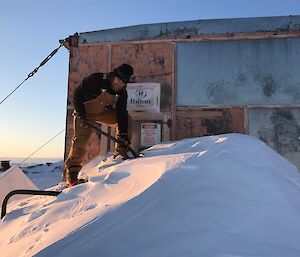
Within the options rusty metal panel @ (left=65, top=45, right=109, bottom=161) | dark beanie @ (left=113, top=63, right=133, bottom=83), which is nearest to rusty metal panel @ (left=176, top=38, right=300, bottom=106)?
rusty metal panel @ (left=65, top=45, right=109, bottom=161)

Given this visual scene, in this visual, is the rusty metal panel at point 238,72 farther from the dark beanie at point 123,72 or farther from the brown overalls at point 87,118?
the dark beanie at point 123,72

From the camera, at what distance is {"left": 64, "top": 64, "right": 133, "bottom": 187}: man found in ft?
15.5

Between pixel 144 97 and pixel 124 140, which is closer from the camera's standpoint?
pixel 124 140

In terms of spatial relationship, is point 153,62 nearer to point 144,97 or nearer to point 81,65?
point 144,97

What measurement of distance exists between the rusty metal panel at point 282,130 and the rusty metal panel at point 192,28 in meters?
1.44

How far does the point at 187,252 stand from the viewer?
1.74 m

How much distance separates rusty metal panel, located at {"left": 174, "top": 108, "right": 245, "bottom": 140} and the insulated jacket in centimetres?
172

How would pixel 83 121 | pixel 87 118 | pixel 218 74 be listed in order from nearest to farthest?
pixel 83 121 < pixel 87 118 < pixel 218 74

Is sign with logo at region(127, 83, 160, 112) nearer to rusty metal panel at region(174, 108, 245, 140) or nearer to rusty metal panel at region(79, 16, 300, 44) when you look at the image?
rusty metal panel at region(174, 108, 245, 140)

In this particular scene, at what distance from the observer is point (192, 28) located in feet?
21.4

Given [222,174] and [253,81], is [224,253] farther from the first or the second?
[253,81]

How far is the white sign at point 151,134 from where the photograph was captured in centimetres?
631

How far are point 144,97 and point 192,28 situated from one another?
4.98 feet

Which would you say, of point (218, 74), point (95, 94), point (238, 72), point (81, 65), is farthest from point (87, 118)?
point (238, 72)
